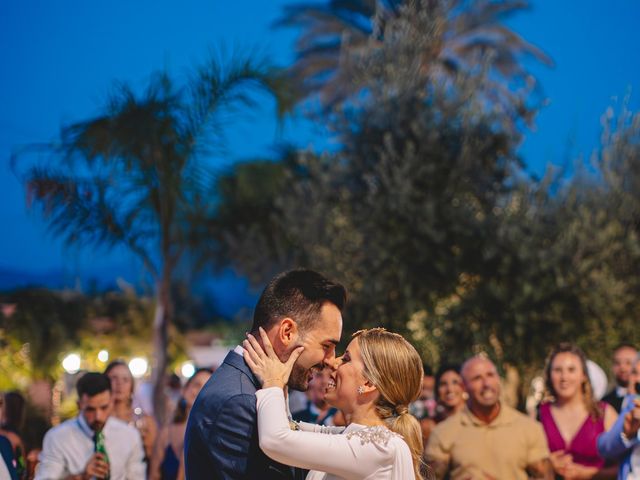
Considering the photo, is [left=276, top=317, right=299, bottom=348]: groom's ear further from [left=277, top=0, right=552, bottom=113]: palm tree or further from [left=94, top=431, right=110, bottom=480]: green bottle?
[left=277, top=0, right=552, bottom=113]: palm tree

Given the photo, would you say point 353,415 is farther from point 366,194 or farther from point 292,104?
point 366,194

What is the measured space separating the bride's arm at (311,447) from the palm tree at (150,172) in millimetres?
9293

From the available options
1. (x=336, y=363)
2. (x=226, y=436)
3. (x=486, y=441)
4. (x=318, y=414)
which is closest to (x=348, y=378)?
(x=336, y=363)

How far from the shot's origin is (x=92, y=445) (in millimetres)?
6273

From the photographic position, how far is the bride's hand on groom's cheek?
3703 millimetres

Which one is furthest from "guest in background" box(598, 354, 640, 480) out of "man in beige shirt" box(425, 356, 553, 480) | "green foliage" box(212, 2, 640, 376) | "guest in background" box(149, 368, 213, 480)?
"green foliage" box(212, 2, 640, 376)

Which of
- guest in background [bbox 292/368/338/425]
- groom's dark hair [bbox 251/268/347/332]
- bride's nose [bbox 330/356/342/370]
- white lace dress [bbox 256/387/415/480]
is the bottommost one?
white lace dress [bbox 256/387/415/480]

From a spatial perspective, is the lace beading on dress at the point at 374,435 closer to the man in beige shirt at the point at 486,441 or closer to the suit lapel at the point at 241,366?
the suit lapel at the point at 241,366

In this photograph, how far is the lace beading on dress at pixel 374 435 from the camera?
3.91 meters

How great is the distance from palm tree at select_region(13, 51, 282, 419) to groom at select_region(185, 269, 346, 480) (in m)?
9.31

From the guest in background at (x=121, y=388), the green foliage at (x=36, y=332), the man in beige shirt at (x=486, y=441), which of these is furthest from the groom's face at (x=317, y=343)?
the green foliage at (x=36, y=332)

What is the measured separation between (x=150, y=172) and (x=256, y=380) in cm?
966

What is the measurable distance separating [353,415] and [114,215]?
965 centimetres

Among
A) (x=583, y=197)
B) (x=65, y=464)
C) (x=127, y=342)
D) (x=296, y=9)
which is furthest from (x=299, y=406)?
(x=127, y=342)
